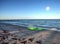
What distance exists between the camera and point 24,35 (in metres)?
1.94

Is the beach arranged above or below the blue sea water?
below

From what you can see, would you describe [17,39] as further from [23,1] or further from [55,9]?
[55,9]

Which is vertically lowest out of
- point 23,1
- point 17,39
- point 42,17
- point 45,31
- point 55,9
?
point 17,39

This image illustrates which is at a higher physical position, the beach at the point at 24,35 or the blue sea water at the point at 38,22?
the blue sea water at the point at 38,22

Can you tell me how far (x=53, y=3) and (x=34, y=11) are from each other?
0.32 m

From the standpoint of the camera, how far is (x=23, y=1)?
1.98m

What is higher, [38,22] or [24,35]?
[38,22]

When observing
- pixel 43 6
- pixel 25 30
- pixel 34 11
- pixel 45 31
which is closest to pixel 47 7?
pixel 43 6

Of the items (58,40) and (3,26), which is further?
(3,26)

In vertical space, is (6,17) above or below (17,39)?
above

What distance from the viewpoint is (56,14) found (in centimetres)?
188

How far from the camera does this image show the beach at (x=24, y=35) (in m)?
1.83

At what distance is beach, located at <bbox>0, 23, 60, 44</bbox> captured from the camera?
183 cm

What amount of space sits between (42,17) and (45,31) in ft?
0.72
